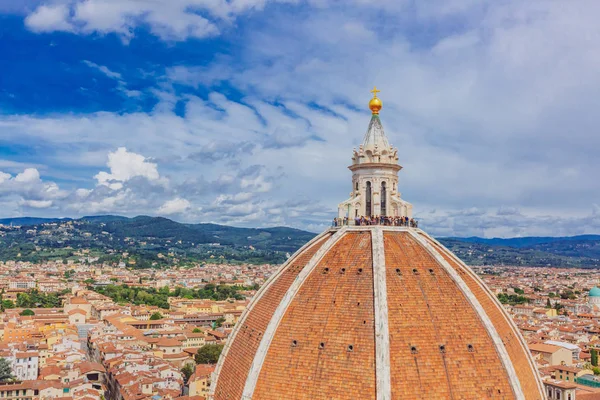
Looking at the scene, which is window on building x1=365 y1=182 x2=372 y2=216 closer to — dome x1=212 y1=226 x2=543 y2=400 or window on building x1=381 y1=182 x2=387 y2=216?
window on building x1=381 y1=182 x2=387 y2=216

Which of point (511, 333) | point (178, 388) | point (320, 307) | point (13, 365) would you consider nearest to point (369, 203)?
point (320, 307)

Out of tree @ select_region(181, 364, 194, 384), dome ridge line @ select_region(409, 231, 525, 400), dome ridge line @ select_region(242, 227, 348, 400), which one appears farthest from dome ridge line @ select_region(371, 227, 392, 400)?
tree @ select_region(181, 364, 194, 384)

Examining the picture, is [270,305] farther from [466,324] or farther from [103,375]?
[103,375]

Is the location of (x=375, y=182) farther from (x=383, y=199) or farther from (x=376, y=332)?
(x=376, y=332)

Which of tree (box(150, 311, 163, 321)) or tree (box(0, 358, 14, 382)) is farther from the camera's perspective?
tree (box(150, 311, 163, 321))

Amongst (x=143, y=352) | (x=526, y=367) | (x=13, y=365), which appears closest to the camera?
(x=526, y=367)

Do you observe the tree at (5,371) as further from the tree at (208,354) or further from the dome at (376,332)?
the dome at (376,332)

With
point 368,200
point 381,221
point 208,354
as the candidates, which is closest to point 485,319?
point 381,221
